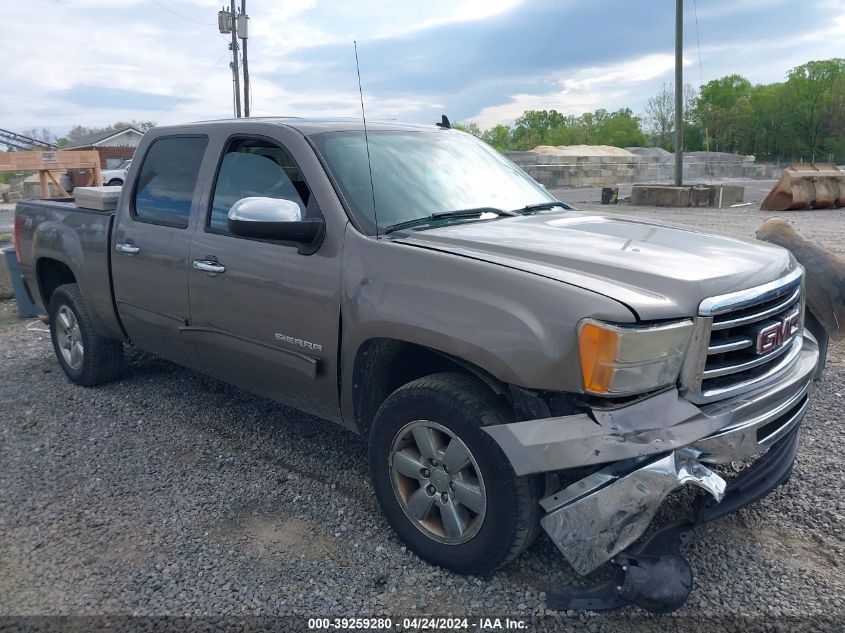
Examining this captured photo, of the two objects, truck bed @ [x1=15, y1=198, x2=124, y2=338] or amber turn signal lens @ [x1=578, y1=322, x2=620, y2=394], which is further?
truck bed @ [x1=15, y1=198, x2=124, y2=338]

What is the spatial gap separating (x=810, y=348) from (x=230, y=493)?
2897 mm

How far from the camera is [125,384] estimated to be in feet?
17.9

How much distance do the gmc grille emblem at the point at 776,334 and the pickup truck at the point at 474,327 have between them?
2 cm

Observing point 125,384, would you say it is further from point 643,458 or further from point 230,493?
point 643,458

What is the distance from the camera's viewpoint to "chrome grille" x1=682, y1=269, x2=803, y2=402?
8.09 feet

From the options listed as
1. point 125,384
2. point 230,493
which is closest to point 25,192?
point 125,384

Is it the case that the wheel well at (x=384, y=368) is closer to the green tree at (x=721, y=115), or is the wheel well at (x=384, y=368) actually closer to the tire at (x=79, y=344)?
the tire at (x=79, y=344)

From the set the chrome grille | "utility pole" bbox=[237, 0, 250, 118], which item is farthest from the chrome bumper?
"utility pole" bbox=[237, 0, 250, 118]

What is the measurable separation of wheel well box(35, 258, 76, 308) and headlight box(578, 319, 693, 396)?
180 inches

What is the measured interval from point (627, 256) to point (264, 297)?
5.71 ft

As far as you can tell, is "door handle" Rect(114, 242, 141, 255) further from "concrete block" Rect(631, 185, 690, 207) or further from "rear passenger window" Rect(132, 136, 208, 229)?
"concrete block" Rect(631, 185, 690, 207)

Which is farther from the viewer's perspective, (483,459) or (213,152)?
(213,152)

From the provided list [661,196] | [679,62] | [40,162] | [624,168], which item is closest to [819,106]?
[624,168]

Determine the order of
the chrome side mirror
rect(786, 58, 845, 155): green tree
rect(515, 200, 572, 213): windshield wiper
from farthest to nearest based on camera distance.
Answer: rect(786, 58, 845, 155): green tree → rect(515, 200, 572, 213): windshield wiper → the chrome side mirror
